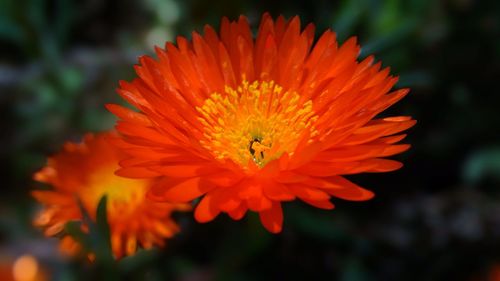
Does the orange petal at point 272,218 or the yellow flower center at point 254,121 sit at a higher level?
the yellow flower center at point 254,121

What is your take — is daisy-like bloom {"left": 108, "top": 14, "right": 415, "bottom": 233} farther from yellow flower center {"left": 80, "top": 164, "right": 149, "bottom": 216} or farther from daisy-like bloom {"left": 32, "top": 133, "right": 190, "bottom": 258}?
yellow flower center {"left": 80, "top": 164, "right": 149, "bottom": 216}

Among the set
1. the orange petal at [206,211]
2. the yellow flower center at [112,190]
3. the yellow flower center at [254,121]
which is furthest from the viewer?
the yellow flower center at [112,190]

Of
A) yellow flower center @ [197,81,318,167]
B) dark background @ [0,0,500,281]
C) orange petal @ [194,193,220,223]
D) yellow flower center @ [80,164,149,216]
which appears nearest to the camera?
orange petal @ [194,193,220,223]

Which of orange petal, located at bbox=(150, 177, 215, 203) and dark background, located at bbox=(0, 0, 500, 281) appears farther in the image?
dark background, located at bbox=(0, 0, 500, 281)

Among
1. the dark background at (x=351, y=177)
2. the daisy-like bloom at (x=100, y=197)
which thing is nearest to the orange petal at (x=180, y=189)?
the daisy-like bloom at (x=100, y=197)

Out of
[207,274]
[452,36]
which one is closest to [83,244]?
[207,274]

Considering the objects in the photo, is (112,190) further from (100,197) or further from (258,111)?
(258,111)

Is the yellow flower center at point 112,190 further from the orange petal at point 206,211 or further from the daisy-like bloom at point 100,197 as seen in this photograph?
the orange petal at point 206,211

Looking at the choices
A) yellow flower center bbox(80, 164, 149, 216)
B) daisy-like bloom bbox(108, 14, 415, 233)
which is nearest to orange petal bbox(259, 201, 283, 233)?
daisy-like bloom bbox(108, 14, 415, 233)

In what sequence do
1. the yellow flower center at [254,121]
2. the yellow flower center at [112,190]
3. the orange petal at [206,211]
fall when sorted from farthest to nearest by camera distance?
the yellow flower center at [112,190] → the yellow flower center at [254,121] → the orange petal at [206,211]
